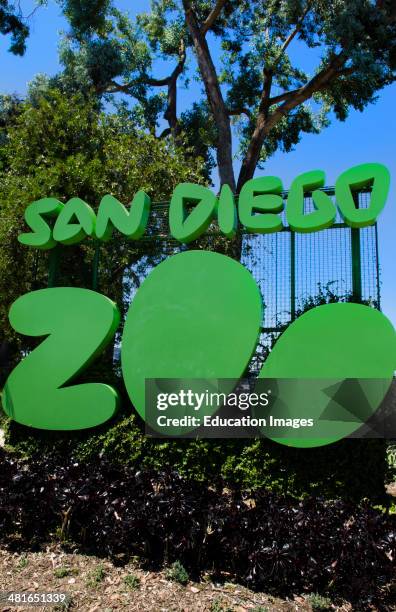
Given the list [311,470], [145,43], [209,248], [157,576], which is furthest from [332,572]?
[145,43]

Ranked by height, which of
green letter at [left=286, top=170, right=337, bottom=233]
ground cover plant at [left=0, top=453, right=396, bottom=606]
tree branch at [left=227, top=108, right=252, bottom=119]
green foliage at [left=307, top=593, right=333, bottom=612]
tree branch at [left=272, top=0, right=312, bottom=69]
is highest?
tree branch at [left=272, top=0, right=312, bottom=69]

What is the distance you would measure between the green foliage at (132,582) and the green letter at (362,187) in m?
4.67

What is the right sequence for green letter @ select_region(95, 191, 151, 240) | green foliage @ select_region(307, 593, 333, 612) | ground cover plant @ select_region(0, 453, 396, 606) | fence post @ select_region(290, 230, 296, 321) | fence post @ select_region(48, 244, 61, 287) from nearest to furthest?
Answer: green foliage @ select_region(307, 593, 333, 612) < ground cover plant @ select_region(0, 453, 396, 606) < fence post @ select_region(290, 230, 296, 321) < green letter @ select_region(95, 191, 151, 240) < fence post @ select_region(48, 244, 61, 287)

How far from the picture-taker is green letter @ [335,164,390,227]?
6.54m

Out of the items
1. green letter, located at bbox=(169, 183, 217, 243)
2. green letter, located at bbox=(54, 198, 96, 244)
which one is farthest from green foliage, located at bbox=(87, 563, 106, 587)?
green letter, located at bbox=(54, 198, 96, 244)

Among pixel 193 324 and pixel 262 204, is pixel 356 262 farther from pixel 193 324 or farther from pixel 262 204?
pixel 193 324

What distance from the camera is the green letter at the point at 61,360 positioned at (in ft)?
24.3

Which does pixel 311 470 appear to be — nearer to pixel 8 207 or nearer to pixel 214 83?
pixel 8 207

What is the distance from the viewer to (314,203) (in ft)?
22.6

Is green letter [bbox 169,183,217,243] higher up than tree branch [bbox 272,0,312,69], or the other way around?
tree branch [bbox 272,0,312,69]

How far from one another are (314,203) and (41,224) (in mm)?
4139

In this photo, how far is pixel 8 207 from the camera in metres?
10.7

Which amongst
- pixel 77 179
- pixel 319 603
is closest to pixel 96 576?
pixel 319 603

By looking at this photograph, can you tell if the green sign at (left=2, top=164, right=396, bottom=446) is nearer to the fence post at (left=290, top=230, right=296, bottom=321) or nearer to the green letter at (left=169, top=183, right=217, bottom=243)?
the green letter at (left=169, top=183, right=217, bottom=243)
